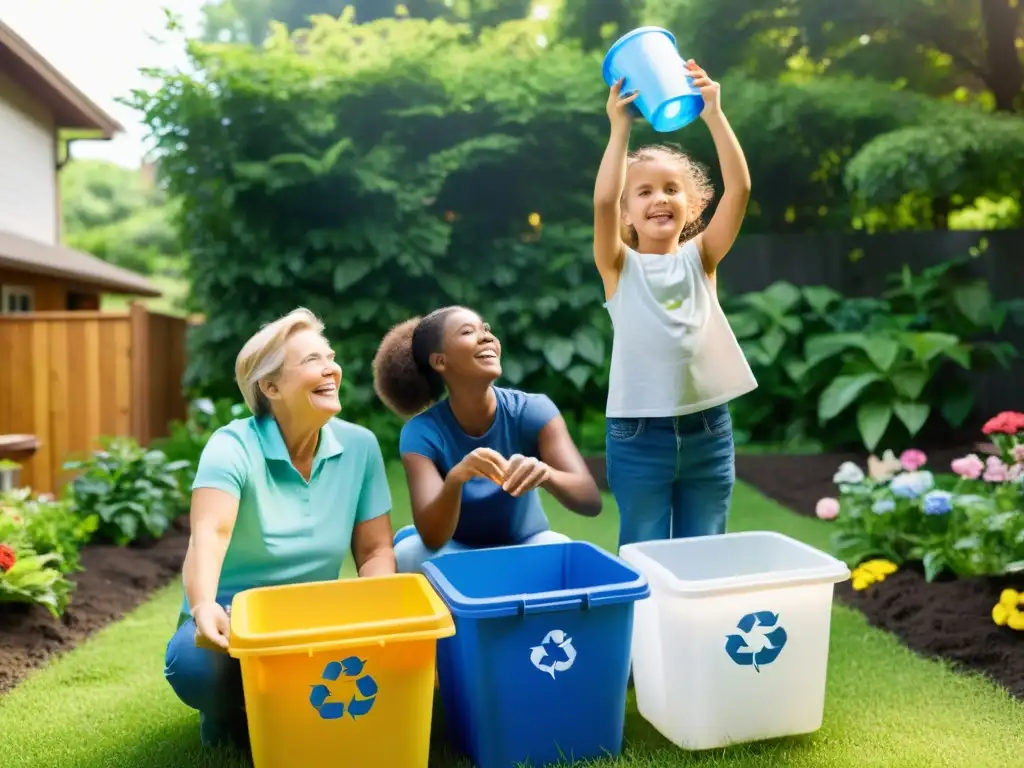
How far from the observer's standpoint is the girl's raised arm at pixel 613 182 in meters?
2.21

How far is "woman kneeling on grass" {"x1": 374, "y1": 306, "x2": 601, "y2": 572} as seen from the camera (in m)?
2.38

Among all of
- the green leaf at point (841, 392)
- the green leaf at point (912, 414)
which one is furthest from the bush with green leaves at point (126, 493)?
the green leaf at point (912, 414)

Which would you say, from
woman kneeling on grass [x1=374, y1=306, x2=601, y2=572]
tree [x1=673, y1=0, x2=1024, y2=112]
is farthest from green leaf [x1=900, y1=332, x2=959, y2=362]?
woman kneeling on grass [x1=374, y1=306, x2=601, y2=572]

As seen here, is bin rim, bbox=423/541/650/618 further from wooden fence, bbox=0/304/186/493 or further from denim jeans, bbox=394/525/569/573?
wooden fence, bbox=0/304/186/493

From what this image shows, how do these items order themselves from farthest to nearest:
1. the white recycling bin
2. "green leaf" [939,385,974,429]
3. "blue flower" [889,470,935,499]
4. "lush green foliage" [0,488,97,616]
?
"green leaf" [939,385,974,429], "blue flower" [889,470,935,499], "lush green foliage" [0,488,97,616], the white recycling bin

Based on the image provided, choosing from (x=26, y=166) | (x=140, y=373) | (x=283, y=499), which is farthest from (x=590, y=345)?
(x=26, y=166)

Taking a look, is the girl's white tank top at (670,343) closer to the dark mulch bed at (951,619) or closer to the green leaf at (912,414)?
the dark mulch bed at (951,619)

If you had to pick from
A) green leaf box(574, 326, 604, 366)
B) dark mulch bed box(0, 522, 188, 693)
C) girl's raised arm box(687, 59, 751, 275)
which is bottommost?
dark mulch bed box(0, 522, 188, 693)

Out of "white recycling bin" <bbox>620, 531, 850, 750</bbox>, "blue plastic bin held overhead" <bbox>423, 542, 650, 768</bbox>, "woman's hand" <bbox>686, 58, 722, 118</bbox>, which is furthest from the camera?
"woman's hand" <bbox>686, 58, 722, 118</bbox>

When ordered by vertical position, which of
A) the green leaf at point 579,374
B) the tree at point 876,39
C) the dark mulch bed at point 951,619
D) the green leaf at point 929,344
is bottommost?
the dark mulch bed at point 951,619

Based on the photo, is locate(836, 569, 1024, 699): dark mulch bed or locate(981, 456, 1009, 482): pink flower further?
locate(981, 456, 1009, 482): pink flower

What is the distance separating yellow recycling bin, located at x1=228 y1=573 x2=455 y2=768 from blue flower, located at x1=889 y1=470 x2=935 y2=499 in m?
2.17

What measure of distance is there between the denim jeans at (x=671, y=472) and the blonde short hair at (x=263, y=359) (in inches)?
34.6

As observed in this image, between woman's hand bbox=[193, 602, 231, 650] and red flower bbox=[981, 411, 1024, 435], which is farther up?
red flower bbox=[981, 411, 1024, 435]
